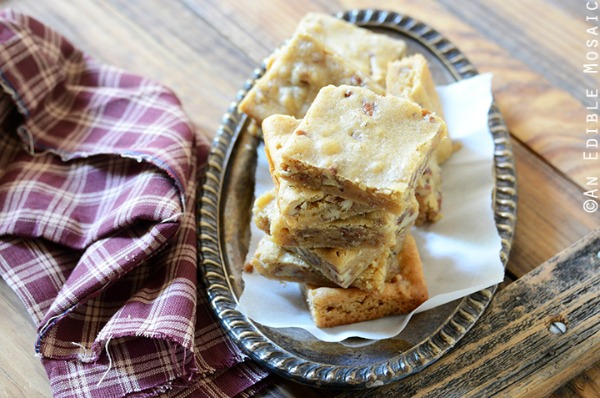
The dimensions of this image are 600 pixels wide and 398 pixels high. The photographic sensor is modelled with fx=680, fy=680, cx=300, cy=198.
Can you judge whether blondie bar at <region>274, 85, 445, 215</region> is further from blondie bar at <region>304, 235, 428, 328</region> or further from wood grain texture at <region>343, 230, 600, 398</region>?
wood grain texture at <region>343, 230, 600, 398</region>

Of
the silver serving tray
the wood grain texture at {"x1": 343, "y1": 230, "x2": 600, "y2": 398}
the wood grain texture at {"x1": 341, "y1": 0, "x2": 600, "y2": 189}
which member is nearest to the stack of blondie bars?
the silver serving tray

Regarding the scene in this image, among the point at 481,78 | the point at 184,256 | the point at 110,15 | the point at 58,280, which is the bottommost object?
the point at 58,280

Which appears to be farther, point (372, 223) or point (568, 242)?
point (568, 242)

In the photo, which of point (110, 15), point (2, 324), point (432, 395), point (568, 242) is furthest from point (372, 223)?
point (110, 15)

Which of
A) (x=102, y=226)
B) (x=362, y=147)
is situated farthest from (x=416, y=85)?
(x=102, y=226)

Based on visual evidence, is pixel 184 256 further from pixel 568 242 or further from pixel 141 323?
pixel 568 242

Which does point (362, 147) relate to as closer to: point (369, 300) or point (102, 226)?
point (369, 300)
